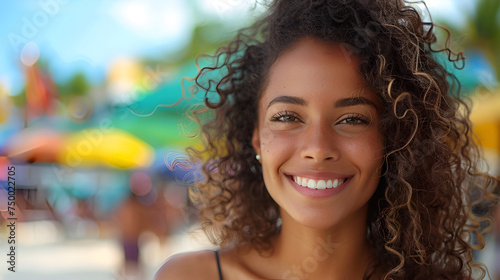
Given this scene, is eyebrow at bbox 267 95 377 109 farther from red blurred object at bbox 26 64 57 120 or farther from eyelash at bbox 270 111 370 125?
red blurred object at bbox 26 64 57 120

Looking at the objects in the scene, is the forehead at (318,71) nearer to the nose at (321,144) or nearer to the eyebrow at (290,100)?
the eyebrow at (290,100)

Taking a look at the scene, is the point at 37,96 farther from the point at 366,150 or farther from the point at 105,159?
the point at 366,150

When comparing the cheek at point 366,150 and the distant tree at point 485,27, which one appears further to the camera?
the distant tree at point 485,27

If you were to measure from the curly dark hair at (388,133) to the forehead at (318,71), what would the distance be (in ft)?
0.10

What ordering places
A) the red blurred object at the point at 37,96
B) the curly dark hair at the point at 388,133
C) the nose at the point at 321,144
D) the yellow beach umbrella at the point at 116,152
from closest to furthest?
1. the nose at the point at 321,144
2. the curly dark hair at the point at 388,133
3. the red blurred object at the point at 37,96
4. the yellow beach umbrella at the point at 116,152

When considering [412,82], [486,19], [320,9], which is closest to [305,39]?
[320,9]

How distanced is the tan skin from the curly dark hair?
77mm

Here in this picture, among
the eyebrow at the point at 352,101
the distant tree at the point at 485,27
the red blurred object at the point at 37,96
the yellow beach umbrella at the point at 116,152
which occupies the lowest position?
the eyebrow at the point at 352,101

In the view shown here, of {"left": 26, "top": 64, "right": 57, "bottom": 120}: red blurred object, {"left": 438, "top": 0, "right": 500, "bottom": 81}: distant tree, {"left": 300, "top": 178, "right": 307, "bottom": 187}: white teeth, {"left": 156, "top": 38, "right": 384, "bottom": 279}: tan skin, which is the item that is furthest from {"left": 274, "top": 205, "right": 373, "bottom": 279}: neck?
{"left": 438, "top": 0, "right": 500, "bottom": 81}: distant tree

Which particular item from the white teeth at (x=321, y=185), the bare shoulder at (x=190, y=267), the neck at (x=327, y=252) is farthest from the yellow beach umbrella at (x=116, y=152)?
the white teeth at (x=321, y=185)

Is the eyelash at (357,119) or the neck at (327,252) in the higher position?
the eyelash at (357,119)

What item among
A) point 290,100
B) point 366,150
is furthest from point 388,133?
point 290,100

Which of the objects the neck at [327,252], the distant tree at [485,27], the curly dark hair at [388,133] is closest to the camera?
the curly dark hair at [388,133]

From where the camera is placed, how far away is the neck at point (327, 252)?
1.98 metres
